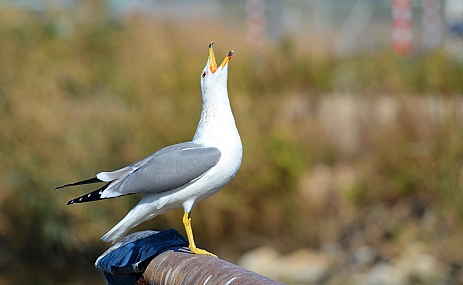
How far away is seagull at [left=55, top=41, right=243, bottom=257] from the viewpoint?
2.82 m

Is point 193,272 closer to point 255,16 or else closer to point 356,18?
point 255,16

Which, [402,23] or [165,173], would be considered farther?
[402,23]

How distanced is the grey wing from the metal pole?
0.44m

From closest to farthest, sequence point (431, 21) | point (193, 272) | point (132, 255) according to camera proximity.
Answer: point (193, 272) < point (132, 255) < point (431, 21)

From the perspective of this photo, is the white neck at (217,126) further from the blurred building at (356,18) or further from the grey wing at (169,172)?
the blurred building at (356,18)

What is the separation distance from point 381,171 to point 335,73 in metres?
1.84

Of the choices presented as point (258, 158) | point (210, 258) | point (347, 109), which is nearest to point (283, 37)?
point (347, 109)

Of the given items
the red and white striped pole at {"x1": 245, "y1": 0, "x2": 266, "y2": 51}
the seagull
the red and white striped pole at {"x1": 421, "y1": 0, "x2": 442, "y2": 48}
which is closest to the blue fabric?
the seagull

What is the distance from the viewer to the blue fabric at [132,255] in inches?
95.6

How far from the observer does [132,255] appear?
244 cm

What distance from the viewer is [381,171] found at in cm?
776

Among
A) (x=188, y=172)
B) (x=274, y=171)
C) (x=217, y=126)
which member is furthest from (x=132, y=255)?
(x=274, y=171)

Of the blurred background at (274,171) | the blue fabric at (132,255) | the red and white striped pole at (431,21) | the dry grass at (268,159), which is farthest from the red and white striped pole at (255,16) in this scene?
the blue fabric at (132,255)

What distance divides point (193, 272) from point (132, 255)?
0.31m
